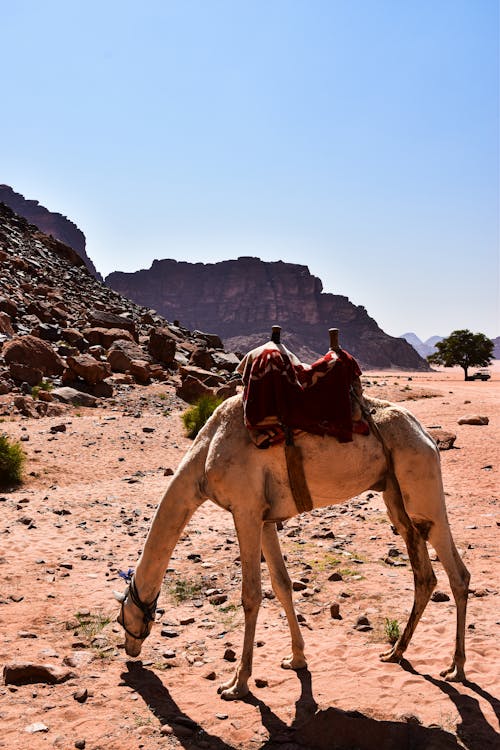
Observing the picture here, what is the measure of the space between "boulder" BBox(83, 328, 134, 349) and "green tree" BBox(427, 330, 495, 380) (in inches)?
1552

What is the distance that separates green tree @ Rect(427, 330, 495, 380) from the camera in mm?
59688

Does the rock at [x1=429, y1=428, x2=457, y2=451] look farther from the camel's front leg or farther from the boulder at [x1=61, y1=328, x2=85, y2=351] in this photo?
the boulder at [x1=61, y1=328, x2=85, y2=351]

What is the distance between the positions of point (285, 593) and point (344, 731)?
1.21m

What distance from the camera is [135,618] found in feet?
16.0

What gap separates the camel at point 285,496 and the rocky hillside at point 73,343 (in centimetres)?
1551

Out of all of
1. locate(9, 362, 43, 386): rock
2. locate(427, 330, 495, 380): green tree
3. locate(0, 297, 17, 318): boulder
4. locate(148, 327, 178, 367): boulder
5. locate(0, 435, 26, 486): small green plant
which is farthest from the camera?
locate(427, 330, 495, 380): green tree

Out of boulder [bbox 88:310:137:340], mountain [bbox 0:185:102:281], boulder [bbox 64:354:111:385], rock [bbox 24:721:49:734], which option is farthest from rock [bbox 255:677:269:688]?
mountain [bbox 0:185:102:281]

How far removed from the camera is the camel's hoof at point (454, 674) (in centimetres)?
468

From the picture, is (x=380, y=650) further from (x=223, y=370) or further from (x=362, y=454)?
(x=223, y=370)

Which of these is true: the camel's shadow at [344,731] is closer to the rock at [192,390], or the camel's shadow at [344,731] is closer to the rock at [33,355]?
the rock at [192,390]

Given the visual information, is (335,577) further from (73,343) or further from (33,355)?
(73,343)

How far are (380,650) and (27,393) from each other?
19.0 metres

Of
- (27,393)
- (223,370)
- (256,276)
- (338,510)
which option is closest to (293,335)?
(256,276)

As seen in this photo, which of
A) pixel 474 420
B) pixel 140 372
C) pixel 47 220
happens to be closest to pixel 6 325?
pixel 140 372
